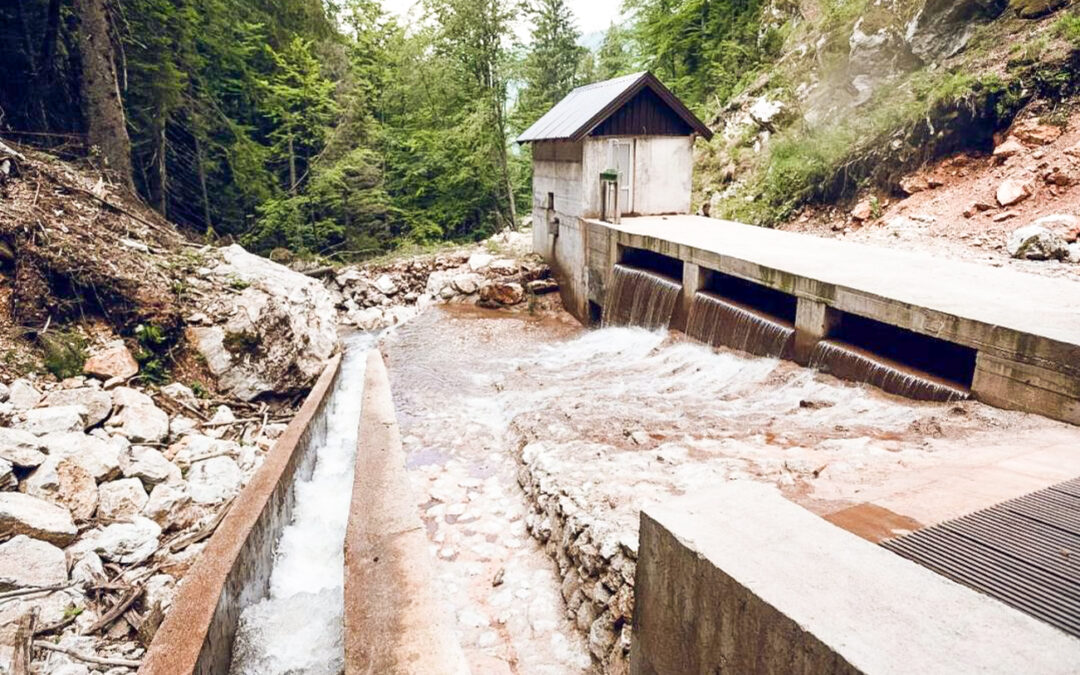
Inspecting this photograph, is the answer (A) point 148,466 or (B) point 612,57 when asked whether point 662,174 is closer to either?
(A) point 148,466

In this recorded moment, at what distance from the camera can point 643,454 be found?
234 inches

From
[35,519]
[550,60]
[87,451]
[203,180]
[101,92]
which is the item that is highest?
[550,60]

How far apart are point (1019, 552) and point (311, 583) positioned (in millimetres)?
4835

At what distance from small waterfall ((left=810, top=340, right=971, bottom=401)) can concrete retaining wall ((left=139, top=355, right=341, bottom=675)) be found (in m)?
6.22

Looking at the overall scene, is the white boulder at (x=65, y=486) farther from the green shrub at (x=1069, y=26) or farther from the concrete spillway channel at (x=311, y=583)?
the green shrub at (x=1069, y=26)

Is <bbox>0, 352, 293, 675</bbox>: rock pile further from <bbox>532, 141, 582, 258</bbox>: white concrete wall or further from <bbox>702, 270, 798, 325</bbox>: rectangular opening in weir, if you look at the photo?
<bbox>532, 141, 582, 258</bbox>: white concrete wall

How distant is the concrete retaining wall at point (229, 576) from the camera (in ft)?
11.5

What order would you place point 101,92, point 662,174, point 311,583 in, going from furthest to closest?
point 662,174 → point 101,92 → point 311,583

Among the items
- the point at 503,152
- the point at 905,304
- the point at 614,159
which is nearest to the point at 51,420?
the point at 905,304

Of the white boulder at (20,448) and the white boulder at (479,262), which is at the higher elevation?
the white boulder at (479,262)

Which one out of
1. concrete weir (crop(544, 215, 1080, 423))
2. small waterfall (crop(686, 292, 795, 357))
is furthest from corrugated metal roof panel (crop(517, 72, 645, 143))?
small waterfall (crop(686, 292, 795, 357))

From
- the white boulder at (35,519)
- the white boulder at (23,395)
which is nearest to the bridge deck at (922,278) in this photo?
the white boulder at (35,519)

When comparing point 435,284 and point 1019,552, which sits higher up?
point 1019,552

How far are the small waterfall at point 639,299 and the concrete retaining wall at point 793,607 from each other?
26.5 feet
